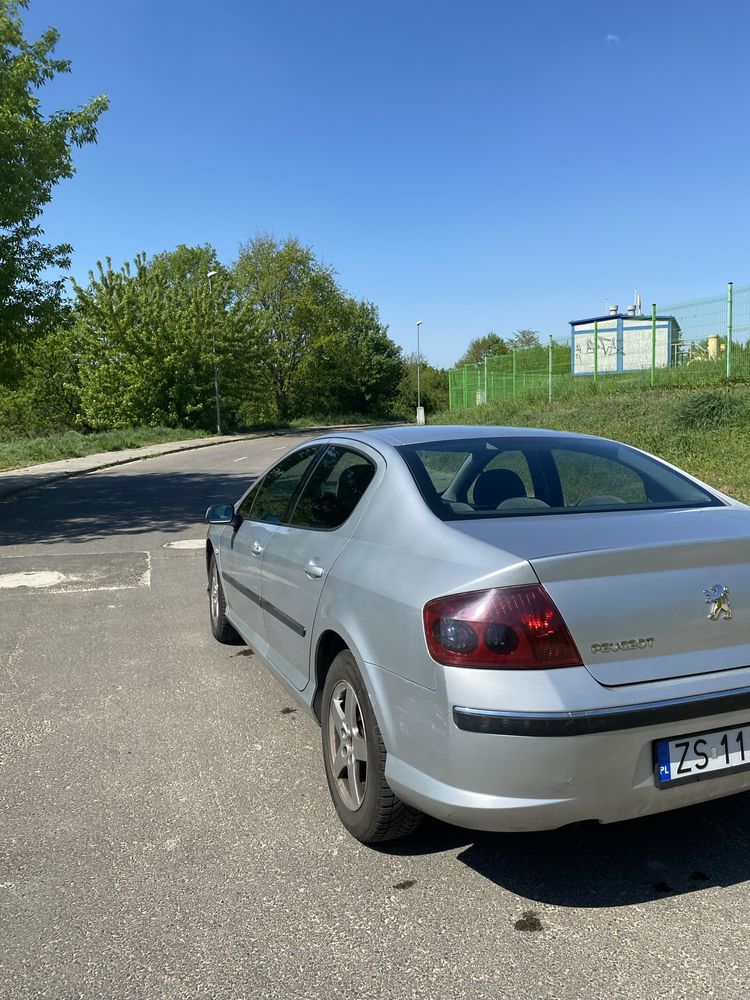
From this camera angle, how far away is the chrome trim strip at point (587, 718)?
2395mm

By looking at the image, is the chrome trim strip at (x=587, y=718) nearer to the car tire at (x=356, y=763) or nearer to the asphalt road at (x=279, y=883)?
the car tire at (x=356, y=763)

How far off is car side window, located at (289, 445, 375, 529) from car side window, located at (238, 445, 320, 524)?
0.66ft

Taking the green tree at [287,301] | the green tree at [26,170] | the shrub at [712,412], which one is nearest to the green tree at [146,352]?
the green tree at [287,301]

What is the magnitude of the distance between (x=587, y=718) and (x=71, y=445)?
2734 centimetres

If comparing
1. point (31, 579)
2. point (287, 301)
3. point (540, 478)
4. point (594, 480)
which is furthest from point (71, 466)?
point (287, 301)

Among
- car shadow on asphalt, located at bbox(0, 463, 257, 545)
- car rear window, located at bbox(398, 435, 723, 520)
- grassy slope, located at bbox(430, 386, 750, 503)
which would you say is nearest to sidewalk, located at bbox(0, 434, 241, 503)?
car shadow on asphalt, located at bbox(0, 463, 257, 545)

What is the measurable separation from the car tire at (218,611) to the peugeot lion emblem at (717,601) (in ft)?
11.6

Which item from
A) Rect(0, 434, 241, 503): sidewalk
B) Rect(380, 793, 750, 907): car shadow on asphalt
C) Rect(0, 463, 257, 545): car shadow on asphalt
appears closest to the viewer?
Rect(380, 793, 750, 907): car shadow on asphalt

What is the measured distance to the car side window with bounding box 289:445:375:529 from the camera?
3.57 meters

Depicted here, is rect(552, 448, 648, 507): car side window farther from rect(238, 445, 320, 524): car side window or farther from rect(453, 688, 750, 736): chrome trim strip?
rect(238, 445, 320, 524): car side window

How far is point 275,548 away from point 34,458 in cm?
2264

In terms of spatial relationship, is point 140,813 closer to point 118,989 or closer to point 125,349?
point 118,989

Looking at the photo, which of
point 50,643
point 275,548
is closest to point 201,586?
point 50,643

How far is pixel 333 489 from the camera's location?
3773mm
